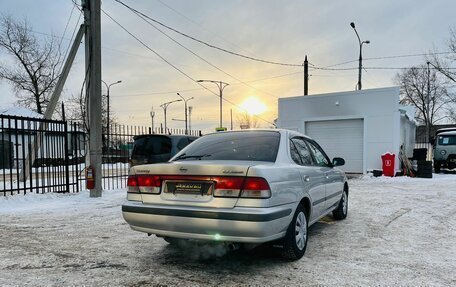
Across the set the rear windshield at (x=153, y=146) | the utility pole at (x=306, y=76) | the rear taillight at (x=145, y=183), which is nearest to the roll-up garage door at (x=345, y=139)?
the utility pole at (x=306, y=76)

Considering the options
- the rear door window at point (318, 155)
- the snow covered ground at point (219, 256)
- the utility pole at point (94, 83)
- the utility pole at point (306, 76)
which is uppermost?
the utility pole at point (306, 76)

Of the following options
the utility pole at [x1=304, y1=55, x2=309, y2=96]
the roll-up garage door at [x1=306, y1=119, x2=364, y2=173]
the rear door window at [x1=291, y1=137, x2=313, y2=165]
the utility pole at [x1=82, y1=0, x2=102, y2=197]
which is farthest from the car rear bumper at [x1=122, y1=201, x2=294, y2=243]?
the utility pole at [x1=304, y1=55, x2=309, y2=96]

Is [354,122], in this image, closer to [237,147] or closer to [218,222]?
[237,147]

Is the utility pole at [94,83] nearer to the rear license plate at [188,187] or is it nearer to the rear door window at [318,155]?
the rear door window at [318,155]

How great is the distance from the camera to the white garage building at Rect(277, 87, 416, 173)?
1614 cm

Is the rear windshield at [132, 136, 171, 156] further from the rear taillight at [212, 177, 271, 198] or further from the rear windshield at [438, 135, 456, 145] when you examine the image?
the rear windshield at [438, 135, 456, 145]

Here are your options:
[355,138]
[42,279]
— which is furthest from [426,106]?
[42,279]

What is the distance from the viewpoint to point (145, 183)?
4.11 meters

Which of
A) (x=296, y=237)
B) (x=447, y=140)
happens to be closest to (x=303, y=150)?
(x=296, y=237)

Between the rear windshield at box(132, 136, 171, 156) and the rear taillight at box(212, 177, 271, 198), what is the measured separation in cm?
604

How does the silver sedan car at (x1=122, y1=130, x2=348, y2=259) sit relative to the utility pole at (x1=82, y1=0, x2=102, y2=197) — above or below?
below

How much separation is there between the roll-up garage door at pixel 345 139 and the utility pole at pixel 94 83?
11.3 meters

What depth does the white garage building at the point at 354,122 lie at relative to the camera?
635 inches

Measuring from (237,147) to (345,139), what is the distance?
13993 mm
